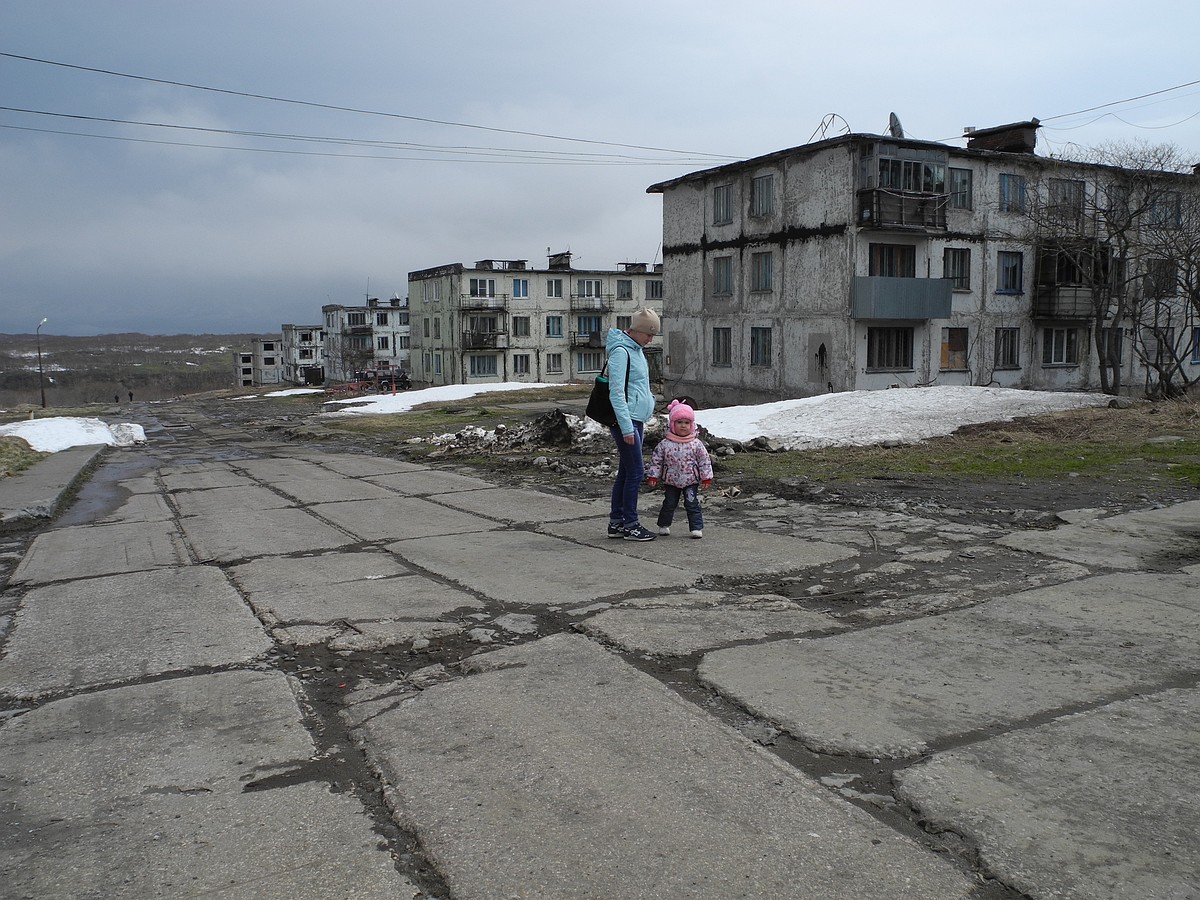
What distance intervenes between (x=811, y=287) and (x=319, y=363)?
86830mm

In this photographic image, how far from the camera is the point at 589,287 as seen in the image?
63688mm

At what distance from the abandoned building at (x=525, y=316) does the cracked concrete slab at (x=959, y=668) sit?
57.0m

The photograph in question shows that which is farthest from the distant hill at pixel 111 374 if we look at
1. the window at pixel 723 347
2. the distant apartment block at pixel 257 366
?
the window at pixel 723 347

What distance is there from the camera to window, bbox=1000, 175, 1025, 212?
3039 cm

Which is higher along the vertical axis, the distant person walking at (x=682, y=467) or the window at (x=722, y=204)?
the window at (x=722, y=204)

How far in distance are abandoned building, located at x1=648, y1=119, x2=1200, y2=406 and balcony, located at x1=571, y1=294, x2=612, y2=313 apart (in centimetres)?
2858

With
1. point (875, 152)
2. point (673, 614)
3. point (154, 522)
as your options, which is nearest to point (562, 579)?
point (673, 614)

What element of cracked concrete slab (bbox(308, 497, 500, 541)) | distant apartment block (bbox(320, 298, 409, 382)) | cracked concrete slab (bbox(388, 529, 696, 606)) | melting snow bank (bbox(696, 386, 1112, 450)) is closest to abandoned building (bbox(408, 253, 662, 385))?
distant apartment block (bbox(320, 298, 409, 382))

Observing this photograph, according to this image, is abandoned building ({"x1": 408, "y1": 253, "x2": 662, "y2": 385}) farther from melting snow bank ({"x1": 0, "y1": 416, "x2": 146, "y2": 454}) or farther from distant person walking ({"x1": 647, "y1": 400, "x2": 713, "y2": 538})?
distant person walking ({"x1": 647, "y1": 400, "x2": 713, "y2": 538})

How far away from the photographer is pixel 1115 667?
424 centimetres

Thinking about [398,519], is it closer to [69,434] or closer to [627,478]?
[627,478]

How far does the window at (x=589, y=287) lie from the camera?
63500 mm

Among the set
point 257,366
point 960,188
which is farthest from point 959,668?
point 257,366

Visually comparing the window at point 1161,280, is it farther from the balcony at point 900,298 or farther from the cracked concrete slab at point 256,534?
the cracked concrete slab at point 256,534
